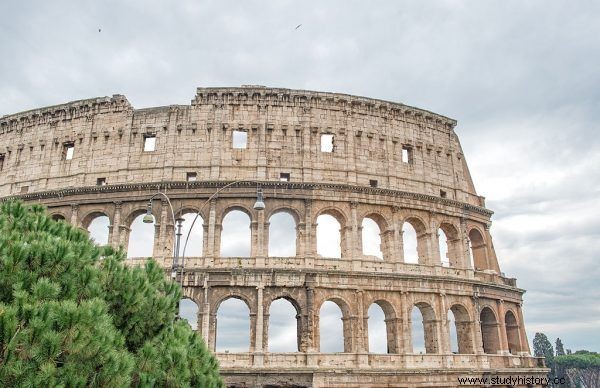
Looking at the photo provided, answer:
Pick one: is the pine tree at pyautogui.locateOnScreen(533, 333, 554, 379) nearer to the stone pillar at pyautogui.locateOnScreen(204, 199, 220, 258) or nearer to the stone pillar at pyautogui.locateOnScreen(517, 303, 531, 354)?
the stone pillar at pyautogui.locateOnScreen(517, 303, 531, 354)

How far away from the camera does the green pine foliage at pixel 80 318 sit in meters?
5.74

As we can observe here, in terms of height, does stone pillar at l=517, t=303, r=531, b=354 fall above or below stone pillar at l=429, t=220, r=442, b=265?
below

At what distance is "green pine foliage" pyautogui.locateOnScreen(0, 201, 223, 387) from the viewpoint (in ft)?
18.8

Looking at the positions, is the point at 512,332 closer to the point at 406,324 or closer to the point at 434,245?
the point at 434,245

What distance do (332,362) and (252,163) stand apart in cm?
1041

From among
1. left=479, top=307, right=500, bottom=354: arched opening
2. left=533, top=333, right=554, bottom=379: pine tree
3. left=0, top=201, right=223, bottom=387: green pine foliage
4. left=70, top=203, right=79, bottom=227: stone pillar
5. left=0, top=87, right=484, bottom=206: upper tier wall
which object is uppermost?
left=0, top=87, right=484, bottom=206: upper tier wall

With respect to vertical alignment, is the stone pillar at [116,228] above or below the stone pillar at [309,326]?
above

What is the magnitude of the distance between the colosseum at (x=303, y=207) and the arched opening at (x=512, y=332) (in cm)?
8

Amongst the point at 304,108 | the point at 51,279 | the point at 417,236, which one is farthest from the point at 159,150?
the point at 51,279

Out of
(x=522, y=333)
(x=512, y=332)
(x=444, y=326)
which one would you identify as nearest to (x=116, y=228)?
(x=444, y=326)

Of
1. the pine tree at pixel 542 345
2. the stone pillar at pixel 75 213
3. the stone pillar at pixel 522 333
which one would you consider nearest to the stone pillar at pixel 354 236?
the stone pillar at pixel 522 333

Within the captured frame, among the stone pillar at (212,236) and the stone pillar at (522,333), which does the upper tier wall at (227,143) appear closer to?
the stone pillar at (212,236)

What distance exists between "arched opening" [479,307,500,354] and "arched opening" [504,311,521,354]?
150 centimetres

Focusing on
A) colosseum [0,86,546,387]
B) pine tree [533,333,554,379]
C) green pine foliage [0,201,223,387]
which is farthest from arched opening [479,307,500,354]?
pine tree [533,333,554,379]
